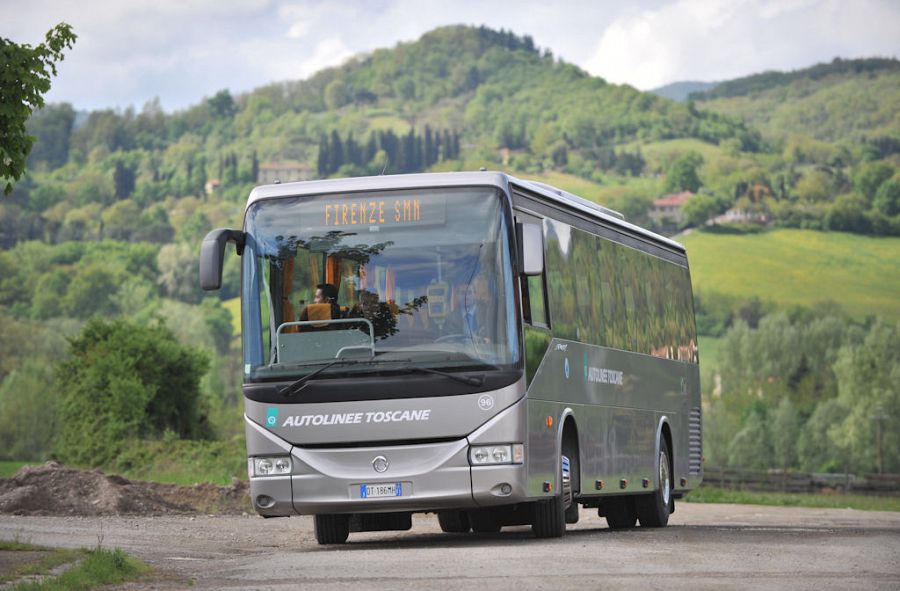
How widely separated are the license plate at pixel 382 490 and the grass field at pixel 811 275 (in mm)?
162705

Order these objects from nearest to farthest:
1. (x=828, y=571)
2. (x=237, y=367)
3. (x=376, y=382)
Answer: (x=828, y=571) < (x=376, y=382) < (x=237, y=367)

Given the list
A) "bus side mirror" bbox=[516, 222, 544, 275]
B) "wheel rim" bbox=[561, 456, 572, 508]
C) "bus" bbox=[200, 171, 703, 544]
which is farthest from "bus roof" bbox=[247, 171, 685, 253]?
"wheel rim" bbox=[561, 456, 572, 508]

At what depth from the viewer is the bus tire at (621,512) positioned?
22.3 m

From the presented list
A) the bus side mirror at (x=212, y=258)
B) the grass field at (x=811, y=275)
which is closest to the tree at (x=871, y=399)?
the grass field at (x=811, y=275)

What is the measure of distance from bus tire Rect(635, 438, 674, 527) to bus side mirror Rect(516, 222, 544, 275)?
708 cm

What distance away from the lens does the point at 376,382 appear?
15.4 m

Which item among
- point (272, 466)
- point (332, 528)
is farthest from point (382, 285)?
point (332, 528)

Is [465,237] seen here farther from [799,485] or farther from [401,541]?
[799,485]

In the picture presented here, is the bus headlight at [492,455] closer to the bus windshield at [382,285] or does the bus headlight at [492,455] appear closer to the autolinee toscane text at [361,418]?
the autolinee toscane text at [361,418]

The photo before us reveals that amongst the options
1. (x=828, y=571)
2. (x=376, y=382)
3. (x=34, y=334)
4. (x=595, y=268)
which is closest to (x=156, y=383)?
(x=595, y=268)

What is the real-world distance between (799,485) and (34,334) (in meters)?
108

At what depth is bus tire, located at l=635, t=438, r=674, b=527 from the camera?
22203mm

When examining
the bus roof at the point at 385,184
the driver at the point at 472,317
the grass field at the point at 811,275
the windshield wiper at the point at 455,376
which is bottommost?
the windshield wiper at the point at 455,376

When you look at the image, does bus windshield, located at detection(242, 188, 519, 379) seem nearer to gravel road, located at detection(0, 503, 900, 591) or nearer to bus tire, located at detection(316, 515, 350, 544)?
gravel road, located at detection(0, 503, 900, 591)
